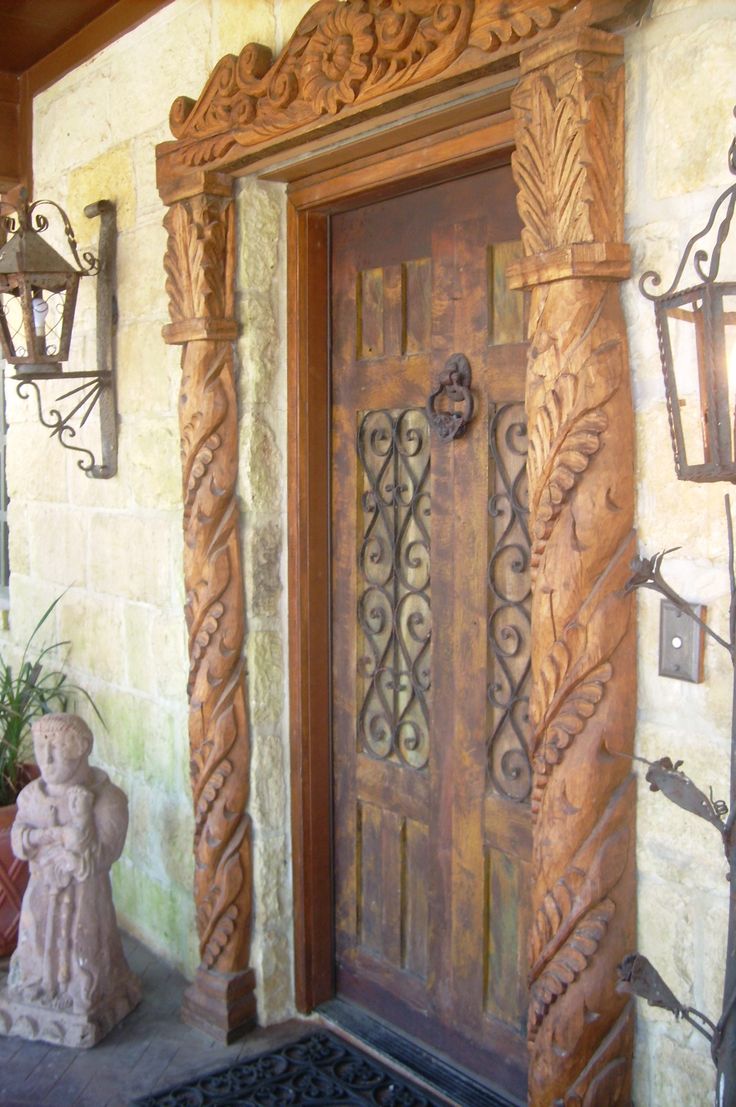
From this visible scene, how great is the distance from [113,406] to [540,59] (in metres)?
2.12

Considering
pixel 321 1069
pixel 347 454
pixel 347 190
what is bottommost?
pixel 321 1069

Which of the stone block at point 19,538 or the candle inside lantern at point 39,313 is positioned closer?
the candle inside lantern at point 39,313

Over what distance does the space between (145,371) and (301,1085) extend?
85.5 inches

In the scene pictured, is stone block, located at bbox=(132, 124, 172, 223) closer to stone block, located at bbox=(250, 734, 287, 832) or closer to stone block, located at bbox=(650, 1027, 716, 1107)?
stone block, located at bbox=(250, 734, 287, 832)

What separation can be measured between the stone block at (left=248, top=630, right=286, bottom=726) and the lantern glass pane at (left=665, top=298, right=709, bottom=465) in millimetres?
1697

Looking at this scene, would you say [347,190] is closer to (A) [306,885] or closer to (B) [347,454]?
(B) [347,454]

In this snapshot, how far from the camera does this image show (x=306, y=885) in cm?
334

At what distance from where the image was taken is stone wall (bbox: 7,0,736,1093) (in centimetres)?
205

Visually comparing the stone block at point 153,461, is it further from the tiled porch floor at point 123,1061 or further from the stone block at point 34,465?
the tiled porch floor at point 123,1061

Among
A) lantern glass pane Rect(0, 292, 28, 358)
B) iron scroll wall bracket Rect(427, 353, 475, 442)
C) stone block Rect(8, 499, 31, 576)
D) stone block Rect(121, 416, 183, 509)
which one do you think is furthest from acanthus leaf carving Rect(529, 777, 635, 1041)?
lantern glass pane Rect(0, 292, 28, 358)

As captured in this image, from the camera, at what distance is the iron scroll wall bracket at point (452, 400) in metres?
2.81

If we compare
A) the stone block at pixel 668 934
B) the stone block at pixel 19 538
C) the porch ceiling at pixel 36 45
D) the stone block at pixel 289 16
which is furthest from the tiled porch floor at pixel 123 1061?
the porch ceiling at pixel 36 45

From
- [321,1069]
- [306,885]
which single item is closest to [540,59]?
[306,885]

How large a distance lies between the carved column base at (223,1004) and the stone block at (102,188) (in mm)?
2366
